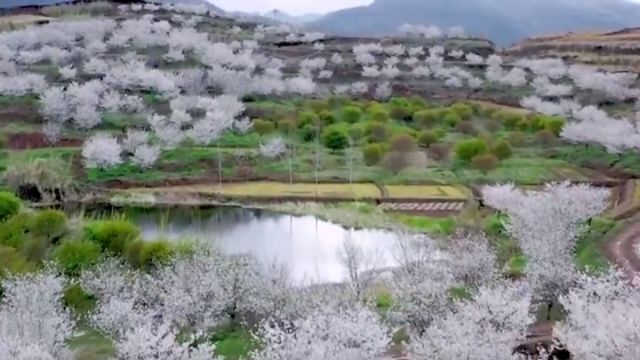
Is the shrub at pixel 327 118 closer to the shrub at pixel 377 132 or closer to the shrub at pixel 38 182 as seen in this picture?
the shrub at pixel 377 132

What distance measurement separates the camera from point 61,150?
5362 centimetres

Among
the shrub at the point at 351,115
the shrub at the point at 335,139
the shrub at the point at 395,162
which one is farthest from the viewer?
the shrub at the point at 351,115

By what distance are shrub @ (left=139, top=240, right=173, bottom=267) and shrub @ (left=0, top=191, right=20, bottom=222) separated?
7.40 meters

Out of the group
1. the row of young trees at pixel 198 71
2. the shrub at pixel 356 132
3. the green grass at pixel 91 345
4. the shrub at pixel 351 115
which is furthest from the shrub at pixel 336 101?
the green grass at pixel 91 345

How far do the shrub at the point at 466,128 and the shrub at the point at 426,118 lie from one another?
82.1 inches

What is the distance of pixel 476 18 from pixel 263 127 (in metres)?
130

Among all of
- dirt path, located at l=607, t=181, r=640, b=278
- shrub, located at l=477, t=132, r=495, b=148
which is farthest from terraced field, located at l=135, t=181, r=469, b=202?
dirt path, located at l=607, t=181, r=640, b=278

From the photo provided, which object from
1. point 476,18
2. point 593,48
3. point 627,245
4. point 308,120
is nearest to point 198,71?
point 308,120

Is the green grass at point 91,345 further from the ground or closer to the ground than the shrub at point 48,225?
closer to the ground

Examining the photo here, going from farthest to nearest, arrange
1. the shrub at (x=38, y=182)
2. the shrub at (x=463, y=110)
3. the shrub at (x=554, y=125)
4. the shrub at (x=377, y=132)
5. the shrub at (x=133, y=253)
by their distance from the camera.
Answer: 1. the shrub at (x=463, y=110)
2. the shrub at (x=554, y=125)
3. the shrub at (x=377, y=132)
4. the shrub at (x=38, y=182)
5. the shrub at (x=133, y=253)

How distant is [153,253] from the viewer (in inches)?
1262

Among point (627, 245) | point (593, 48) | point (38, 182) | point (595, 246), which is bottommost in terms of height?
point (38, 182)

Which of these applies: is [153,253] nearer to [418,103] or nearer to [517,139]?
[517,139]

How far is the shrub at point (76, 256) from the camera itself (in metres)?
30.7
